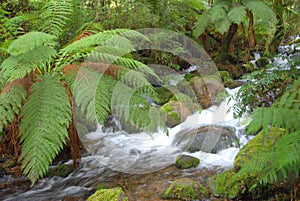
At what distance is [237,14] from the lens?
5.04 meters

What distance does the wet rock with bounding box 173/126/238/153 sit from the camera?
3506mm

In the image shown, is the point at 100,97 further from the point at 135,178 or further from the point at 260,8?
the point at 260,8

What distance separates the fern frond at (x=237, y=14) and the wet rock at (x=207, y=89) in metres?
1.10

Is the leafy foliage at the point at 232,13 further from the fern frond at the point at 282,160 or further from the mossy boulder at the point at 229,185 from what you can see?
the fern frond at the point at 282,160

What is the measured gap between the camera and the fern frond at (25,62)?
200cm

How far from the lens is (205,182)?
261 cm

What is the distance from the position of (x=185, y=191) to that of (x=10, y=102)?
150 centimetres

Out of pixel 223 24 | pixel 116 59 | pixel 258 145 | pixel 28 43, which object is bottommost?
pixel 258 145

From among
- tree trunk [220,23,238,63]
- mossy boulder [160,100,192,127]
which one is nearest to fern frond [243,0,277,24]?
tree trunk [220,23,238,63]

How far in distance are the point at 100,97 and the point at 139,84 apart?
34 centimetres

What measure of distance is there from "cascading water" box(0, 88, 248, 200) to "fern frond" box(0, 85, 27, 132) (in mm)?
909

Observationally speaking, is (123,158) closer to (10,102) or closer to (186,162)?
(186,162)

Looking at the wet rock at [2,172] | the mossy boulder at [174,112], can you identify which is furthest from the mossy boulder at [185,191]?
the mossy boulder at [174,112]

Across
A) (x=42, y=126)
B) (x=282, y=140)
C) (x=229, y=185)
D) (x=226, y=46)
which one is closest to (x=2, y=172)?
(x=42, y=126)
